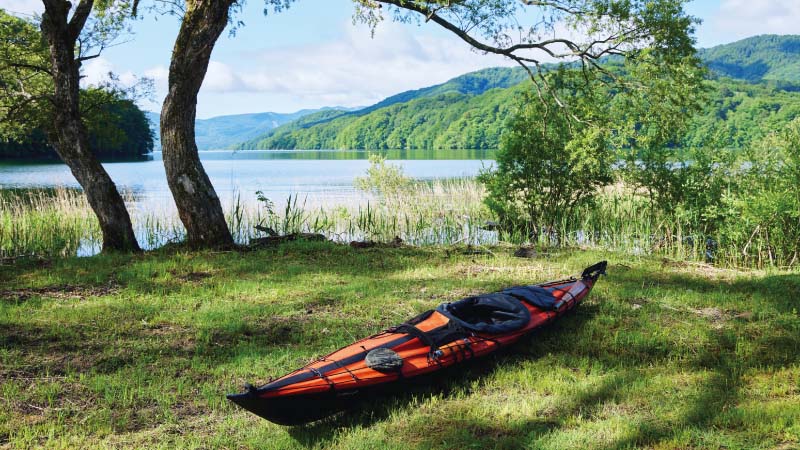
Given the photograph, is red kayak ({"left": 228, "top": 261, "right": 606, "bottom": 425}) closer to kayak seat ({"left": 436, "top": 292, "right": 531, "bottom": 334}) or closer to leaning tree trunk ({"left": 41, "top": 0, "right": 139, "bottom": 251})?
kayak seat ({"left": 436, "top": 292, "right": 531, "bottom": 334})

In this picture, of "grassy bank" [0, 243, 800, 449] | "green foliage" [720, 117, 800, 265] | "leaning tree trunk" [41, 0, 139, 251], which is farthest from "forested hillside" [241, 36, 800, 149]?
"leaning tree trunk" [41, 0, 139, 251]

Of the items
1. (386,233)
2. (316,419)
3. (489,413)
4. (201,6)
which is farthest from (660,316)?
(201,6)

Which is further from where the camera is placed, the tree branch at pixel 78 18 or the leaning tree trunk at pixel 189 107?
the tree branch at pixel 78 18

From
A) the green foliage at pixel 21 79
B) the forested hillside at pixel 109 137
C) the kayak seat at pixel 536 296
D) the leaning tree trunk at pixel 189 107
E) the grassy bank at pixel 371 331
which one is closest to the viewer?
the grassy bank at pixel 371 331

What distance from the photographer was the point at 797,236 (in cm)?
939

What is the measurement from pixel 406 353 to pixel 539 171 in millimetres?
7933

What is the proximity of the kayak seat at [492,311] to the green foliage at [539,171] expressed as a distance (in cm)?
603

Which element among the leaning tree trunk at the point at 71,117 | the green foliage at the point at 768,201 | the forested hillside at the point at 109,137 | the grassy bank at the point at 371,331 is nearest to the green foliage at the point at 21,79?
the forested hillside at the point at 109,137

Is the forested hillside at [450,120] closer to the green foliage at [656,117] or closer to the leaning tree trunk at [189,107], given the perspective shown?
the green foliage at [656,117]

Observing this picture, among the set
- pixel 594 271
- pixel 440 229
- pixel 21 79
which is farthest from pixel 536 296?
pixel 21 79

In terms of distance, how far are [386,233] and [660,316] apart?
7213 mm

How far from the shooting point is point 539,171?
11648 mm

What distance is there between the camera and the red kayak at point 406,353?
3.82m

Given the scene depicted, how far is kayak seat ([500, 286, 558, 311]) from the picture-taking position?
5785 millimetres
